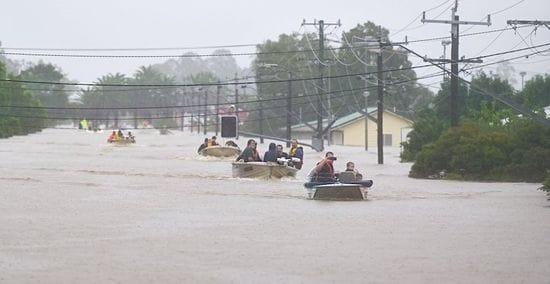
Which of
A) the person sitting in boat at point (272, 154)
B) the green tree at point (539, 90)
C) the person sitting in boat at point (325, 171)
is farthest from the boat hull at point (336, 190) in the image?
the green tree at point (539, 90)

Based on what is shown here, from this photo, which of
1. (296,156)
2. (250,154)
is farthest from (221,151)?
(250,154)

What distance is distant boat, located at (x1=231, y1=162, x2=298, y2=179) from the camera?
1501 inches

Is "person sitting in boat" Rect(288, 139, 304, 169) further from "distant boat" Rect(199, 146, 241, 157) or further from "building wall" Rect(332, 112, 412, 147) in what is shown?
"building wall" Rect(332, 112, 412, 147)

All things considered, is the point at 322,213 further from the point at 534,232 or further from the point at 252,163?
the point at 252,163

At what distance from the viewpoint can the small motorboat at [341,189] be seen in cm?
2930

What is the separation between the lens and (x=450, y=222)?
943 inches

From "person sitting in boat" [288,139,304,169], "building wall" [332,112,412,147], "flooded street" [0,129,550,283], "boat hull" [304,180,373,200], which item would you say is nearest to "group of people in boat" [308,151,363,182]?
"boat hull" [304,180,373,200]

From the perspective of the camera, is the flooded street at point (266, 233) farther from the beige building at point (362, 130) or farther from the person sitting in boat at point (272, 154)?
the beige building at point (362, 130)

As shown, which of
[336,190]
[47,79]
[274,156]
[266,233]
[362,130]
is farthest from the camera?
[47,79]

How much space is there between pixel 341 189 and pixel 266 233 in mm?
8345

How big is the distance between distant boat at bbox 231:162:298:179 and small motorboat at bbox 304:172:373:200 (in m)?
8.02

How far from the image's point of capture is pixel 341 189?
29359 millimetres

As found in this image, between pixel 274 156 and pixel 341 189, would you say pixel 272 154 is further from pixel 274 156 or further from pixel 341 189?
pixel 341 189

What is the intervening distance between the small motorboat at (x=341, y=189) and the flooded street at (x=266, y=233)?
559 mm
